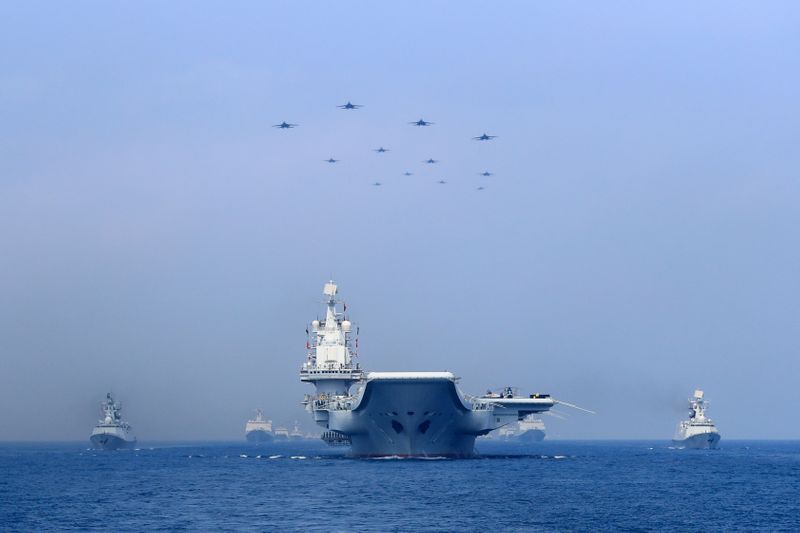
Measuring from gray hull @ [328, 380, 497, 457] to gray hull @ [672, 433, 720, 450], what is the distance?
66.8 metres

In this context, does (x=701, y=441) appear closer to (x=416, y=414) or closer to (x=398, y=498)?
(x=416, y=414)

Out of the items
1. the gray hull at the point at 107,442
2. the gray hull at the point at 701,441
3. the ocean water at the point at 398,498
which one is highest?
the gray hull at the point at 701,441

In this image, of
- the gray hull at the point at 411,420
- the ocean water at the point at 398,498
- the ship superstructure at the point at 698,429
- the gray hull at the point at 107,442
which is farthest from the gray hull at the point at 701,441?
the gray hull at the point at 107,442

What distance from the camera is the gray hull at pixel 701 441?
15225cm

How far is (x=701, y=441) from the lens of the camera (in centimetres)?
15325

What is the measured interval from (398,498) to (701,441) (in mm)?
101801

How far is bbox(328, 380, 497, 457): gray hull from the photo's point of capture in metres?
83.0

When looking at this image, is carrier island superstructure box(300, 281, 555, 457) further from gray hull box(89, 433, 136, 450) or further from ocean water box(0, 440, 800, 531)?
gray hull box(89, 433, 136, 450)

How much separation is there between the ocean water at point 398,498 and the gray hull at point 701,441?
55.2 meters

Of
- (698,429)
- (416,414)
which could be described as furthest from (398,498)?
(698,429)

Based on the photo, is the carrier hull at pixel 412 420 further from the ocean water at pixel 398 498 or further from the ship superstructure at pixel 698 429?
the ship superstructure at pixel 698 429

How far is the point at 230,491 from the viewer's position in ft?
224

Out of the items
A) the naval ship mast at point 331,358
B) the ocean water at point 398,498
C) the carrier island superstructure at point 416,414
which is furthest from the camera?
the naval ship mast at point 331,358

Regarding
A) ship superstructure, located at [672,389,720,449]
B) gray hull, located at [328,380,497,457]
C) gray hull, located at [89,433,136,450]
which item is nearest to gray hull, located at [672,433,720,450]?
ship superstructure, located at [672,389,720,449]
